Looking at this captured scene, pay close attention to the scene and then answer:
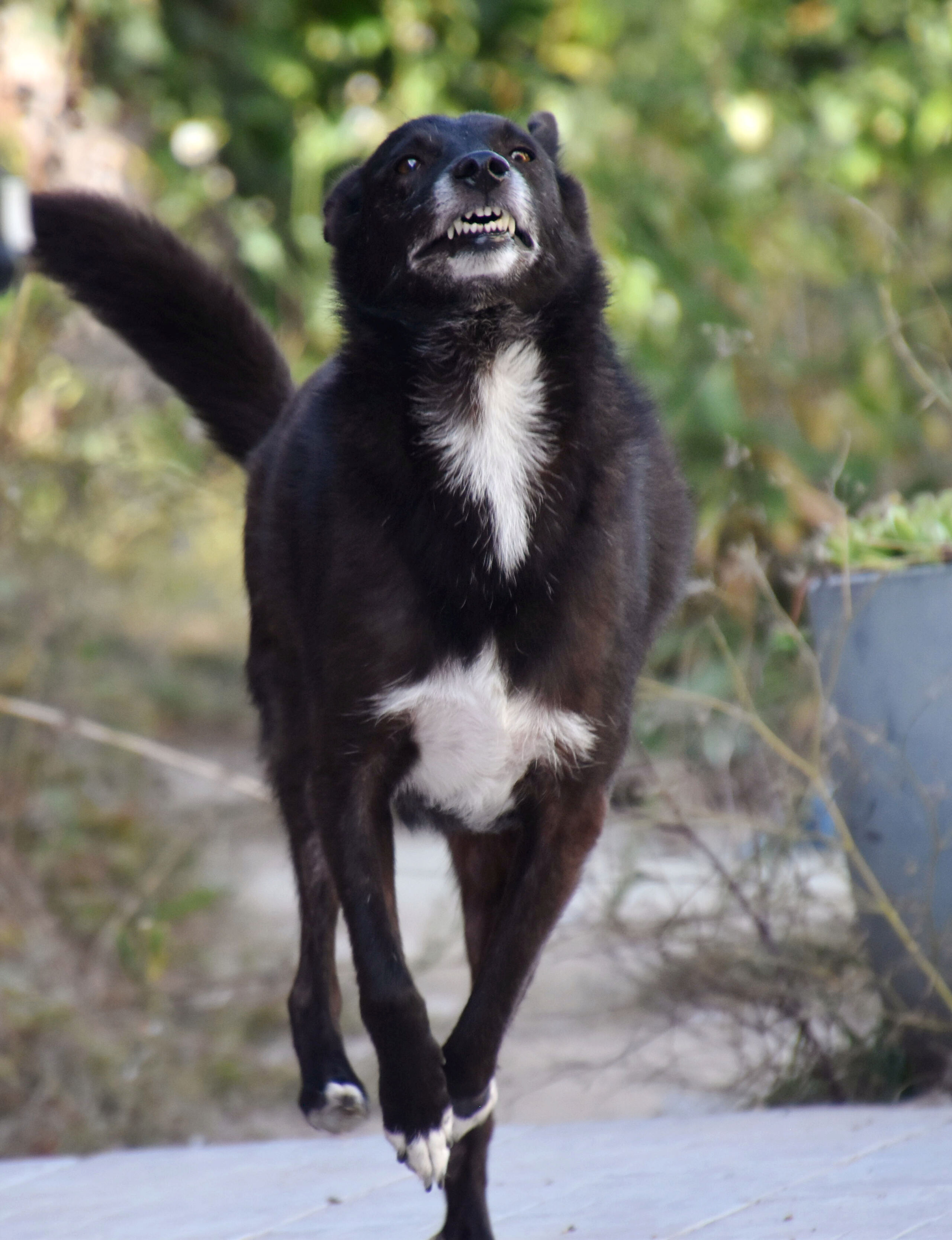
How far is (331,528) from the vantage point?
7.66ft

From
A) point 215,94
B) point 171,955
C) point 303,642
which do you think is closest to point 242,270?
point 215,94

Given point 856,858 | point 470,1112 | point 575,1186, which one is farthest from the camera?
point 856,858

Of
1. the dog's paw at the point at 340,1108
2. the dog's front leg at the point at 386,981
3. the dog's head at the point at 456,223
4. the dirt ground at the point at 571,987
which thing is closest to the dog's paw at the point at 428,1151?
the dog's front leg at the point at 386,981

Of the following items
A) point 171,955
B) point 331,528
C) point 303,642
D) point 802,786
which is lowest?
point 171,955

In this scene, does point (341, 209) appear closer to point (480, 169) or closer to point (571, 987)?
point (480, 169)

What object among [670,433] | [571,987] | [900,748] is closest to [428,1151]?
[900,748]

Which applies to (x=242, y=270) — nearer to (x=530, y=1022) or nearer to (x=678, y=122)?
(x=678, y=122)

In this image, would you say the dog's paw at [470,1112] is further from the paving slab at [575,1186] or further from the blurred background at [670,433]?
the blurred background at [670,433]

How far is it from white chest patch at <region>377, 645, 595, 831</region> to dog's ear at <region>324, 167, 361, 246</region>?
0.79 metres

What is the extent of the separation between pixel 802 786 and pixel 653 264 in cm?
250

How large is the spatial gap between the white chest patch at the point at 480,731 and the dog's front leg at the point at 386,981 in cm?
10

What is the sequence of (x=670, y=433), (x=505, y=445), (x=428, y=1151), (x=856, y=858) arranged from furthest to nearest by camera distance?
(x=670, y=433) → (x=856, y=858) → (x=505, y=445) → (x=428, y=1151)

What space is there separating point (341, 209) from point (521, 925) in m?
1.22

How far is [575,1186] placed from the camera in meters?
2.57
